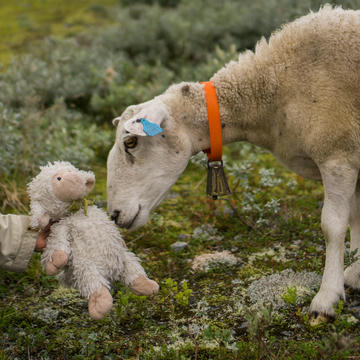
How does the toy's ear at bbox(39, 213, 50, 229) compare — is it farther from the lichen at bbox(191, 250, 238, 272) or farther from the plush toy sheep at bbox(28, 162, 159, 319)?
the lichen at bbox(191, 250, 238, 272)

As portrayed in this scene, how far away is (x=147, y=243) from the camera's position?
5.00 metres

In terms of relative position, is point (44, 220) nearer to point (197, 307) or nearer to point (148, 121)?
point (148, 121)

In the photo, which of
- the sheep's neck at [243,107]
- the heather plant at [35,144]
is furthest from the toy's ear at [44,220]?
the heather plant at [35,144]

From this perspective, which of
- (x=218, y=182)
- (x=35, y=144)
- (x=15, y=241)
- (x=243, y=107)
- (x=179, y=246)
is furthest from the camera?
(x=35, y=144)

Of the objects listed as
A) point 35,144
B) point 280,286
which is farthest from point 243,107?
point 35,144

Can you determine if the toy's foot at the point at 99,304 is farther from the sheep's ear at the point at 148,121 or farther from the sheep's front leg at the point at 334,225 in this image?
the sheep's front leg at the point at 334,225

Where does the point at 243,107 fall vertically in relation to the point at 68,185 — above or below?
above

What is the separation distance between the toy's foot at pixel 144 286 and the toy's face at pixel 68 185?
0.72 meters

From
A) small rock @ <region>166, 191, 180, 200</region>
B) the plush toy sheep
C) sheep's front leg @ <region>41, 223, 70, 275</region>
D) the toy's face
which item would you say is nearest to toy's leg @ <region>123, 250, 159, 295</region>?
the plush toy sheep

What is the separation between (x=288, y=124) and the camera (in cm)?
356

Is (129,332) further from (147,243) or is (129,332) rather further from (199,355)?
(147,243)

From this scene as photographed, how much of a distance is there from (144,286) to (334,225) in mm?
1401

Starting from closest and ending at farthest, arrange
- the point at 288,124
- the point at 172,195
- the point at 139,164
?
the point at 288,124 < the point at 139,164 < the point at 172,195

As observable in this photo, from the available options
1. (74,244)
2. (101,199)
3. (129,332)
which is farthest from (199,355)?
(101,199)
